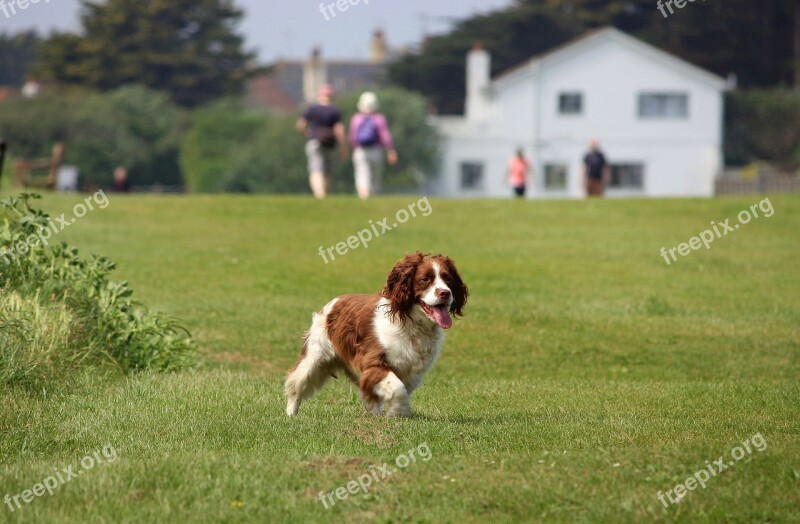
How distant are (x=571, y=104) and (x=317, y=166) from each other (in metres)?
46.2

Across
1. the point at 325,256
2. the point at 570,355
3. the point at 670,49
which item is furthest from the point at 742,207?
the point at 670,49

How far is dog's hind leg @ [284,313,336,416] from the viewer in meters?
10.8

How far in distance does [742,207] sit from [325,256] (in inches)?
445

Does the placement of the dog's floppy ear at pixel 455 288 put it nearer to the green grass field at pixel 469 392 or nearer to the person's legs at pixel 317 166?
the green grass field at pixel 469 392

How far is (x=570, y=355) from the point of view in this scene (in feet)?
53.3

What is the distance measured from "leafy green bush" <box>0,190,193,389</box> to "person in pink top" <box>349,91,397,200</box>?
14.8 meters

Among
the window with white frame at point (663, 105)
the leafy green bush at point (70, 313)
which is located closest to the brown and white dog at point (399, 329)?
the leafy green bush at point (70, 313)

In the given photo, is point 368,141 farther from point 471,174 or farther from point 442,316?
point 471,174

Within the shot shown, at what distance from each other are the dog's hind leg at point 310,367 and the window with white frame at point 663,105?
65317mm

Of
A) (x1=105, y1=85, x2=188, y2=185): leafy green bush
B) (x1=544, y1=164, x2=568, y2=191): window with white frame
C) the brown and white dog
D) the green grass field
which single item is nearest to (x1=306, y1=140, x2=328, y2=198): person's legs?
the green grass field

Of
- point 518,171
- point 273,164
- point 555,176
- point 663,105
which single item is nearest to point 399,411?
point 518,171

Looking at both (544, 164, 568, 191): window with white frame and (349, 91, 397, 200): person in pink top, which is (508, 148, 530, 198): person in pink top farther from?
(544, 164, 568, 191): window with white frame

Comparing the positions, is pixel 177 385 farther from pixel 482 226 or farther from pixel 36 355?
pixel 482 226

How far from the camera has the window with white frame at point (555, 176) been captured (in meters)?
74.3
